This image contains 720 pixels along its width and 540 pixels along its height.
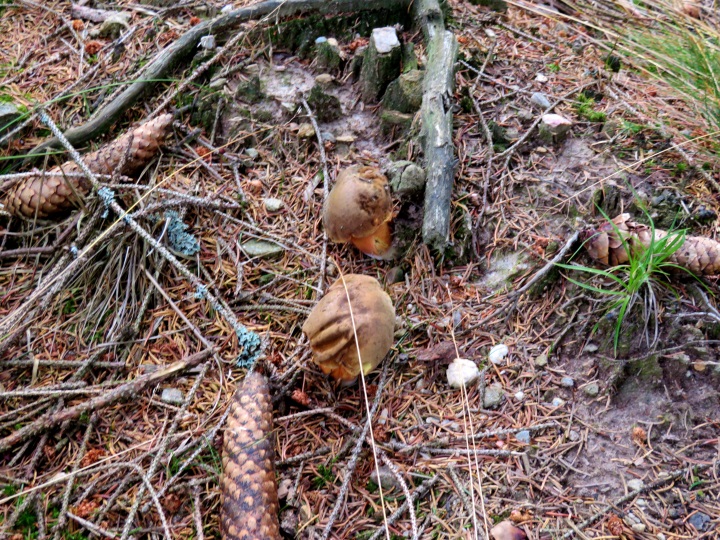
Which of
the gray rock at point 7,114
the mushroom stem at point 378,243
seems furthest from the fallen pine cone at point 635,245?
the gray rock at point 7,114

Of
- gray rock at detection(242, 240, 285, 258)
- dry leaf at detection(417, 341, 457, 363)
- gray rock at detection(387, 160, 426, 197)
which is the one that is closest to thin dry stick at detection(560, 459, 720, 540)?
dry leaf at detection(417, 341, 457, 363)

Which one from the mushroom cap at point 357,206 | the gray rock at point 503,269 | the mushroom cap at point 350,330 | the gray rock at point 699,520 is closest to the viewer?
the gray rock at point 699,520

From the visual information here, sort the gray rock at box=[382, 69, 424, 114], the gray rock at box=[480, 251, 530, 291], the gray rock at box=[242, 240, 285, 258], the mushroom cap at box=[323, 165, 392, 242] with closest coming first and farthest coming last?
the mushroom cap at box=[323, 165, 392, 242], the gray rock at box=[480, 251, 530, 291], the gray rock at box=[242, 240, 285, 258], the gray rock at box=[382, 69, 424, 114]

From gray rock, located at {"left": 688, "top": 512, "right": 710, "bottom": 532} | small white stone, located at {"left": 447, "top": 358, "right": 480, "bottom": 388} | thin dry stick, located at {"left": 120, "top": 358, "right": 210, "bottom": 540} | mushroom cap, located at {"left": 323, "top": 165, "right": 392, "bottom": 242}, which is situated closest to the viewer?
gray rock, located at {"left": 688, "top": 512, "right": 710, "bottom": 532}

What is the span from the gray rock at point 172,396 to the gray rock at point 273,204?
993 millimetres

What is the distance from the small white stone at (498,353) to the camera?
2.17m

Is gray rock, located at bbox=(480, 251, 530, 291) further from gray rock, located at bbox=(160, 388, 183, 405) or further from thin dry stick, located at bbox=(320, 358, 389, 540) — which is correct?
gray rock, located at bbox=(160, 388, 183, 405)

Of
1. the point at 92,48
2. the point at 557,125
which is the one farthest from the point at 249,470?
the point at 92,48

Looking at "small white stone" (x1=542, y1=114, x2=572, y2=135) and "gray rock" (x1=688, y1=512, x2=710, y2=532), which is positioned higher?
"small white stone" (x1=542, y1=114, x2=572, y2=135)

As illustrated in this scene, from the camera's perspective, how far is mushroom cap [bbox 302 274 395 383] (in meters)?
2.00

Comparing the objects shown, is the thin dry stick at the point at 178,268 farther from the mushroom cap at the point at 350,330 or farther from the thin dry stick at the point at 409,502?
the thin dry stick at the point at 409,502

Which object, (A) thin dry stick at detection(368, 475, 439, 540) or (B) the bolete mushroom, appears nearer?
(A) thin dry stick at detection(368, 475, 439, 540)

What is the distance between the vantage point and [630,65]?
3.25 metres

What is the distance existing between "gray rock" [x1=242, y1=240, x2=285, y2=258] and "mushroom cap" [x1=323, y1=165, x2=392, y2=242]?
30 cm
